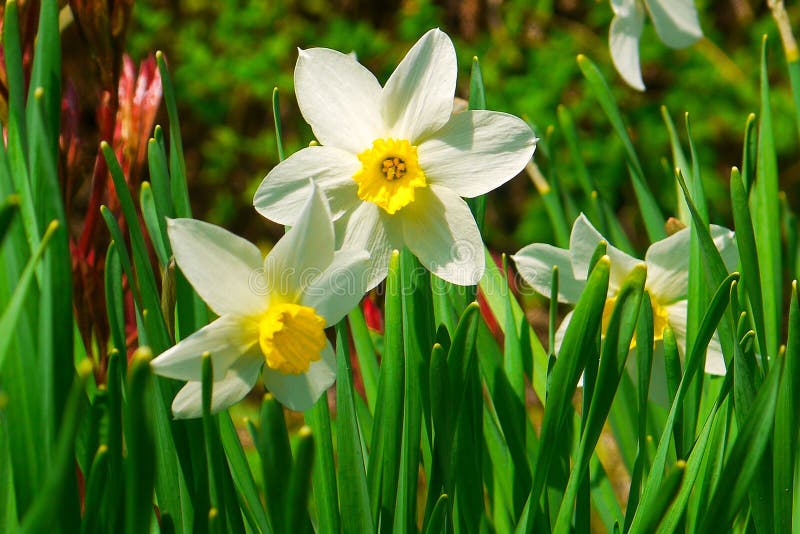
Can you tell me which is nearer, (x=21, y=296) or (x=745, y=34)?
(x=21, y=296)

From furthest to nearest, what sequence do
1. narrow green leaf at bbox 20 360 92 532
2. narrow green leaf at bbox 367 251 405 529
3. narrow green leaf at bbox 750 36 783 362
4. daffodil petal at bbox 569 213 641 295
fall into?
narrow green leaf at bbox 750 36 783 362, daffodil petal at bbox 569 213 641 295, narrow green leaf at bbox 367 251 405 529, narrow green leaf at bbox 20 360 92 532

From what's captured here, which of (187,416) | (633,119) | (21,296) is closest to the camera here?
(21,296)

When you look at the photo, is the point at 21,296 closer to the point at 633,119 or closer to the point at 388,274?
the point at 388,274

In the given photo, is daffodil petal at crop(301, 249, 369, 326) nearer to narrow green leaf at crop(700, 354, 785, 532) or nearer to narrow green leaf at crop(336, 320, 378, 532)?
narrow green leaf at crop(336, 320, 378, 532)

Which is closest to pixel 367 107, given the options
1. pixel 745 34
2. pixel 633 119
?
pixel 633 119

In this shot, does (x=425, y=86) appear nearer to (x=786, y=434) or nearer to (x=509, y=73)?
(x=786, y=434)

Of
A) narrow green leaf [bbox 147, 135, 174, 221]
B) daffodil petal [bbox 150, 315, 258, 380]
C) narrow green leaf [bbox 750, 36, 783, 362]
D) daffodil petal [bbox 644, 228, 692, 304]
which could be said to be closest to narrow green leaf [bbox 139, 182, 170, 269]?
narrow green leaf [bbox 147, 135, 174, 221]

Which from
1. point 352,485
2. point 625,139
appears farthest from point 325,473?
point 625,139
